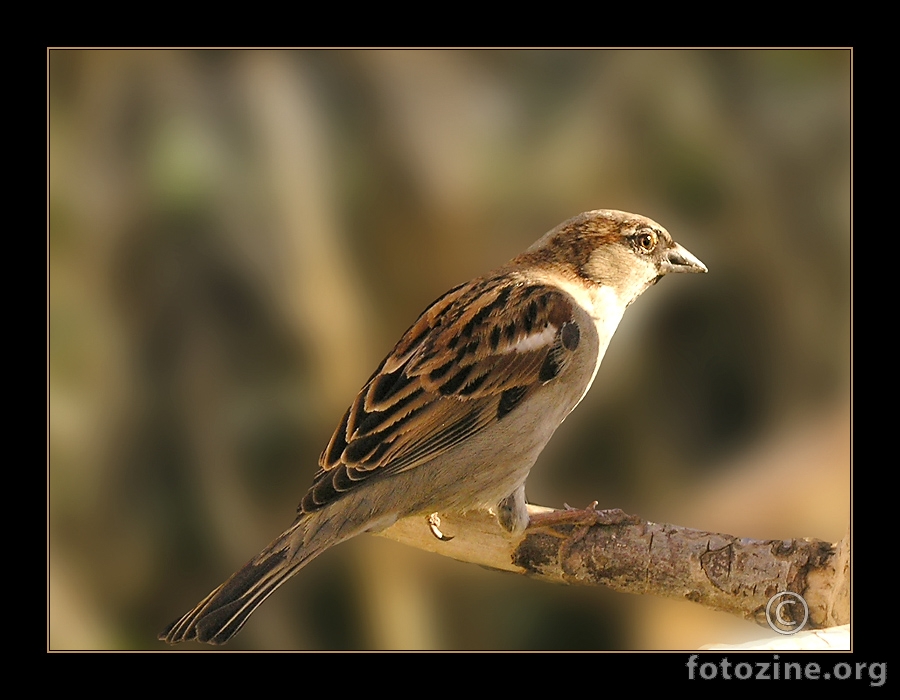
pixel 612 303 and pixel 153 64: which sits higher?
pixel 153 64

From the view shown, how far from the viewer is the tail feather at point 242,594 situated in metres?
3.62

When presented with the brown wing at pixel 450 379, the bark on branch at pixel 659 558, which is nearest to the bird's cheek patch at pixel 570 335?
the brown wing at pixel 450 379

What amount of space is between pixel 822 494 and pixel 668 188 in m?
1.39

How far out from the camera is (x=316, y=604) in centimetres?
439

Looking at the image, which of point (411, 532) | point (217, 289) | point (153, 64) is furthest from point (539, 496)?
point (153, 64)

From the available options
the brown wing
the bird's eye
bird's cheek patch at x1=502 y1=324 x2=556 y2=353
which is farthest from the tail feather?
the bird's eye

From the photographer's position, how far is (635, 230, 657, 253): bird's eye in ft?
14.2

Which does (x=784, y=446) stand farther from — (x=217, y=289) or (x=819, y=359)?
(x=217, y=289)

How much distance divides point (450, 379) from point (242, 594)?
1066 mm

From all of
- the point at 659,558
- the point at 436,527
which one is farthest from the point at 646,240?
the point at 436,527

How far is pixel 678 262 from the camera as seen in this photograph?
→ 4.36 meters

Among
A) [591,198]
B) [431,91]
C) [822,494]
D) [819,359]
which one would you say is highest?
[431,91]

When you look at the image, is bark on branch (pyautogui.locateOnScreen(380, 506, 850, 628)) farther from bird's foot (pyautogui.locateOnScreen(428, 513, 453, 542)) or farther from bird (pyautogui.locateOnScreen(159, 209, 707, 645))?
bird (pyautogui.locateOnScreen(159, 209, 707, 645))

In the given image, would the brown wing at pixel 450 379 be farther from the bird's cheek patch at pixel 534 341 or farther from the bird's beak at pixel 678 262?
the bird's beak at pixel 678 262
